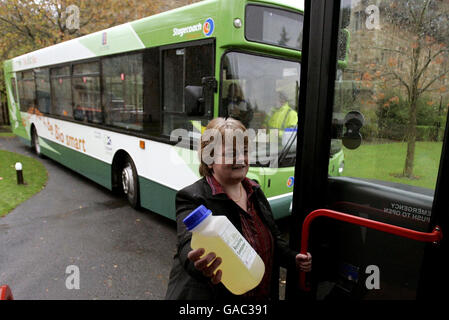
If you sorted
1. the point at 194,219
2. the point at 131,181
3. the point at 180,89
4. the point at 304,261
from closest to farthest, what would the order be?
the point at 194,219 → the point at 304,261 → the point at 180,89 → the point at 131,181

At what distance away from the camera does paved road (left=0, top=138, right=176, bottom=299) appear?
12.1ft

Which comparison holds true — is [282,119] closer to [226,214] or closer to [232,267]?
[226,214]

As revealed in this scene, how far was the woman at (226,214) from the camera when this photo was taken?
4.83ft

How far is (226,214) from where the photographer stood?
4.90 feet

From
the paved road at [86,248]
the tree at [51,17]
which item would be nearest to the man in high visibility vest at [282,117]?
the paved road at [86,248]

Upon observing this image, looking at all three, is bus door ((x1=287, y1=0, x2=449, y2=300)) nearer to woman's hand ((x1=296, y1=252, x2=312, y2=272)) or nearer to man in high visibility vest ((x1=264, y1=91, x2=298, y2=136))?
woman's hand ((x1=296, y1=252, x2=312, y2=272))

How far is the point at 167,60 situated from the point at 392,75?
366cm

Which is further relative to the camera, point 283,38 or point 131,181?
point 131,181

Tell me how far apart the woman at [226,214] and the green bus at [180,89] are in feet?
1.59

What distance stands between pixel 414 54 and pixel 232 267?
117 centimetres

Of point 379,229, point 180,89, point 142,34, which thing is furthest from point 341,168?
point 142,34

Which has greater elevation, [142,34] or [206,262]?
[142,34]

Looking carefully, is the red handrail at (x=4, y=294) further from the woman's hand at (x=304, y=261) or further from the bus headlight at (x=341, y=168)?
the bus headlight at (x=341, y=168)

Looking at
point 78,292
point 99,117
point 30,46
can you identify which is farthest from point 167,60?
point 30,46
